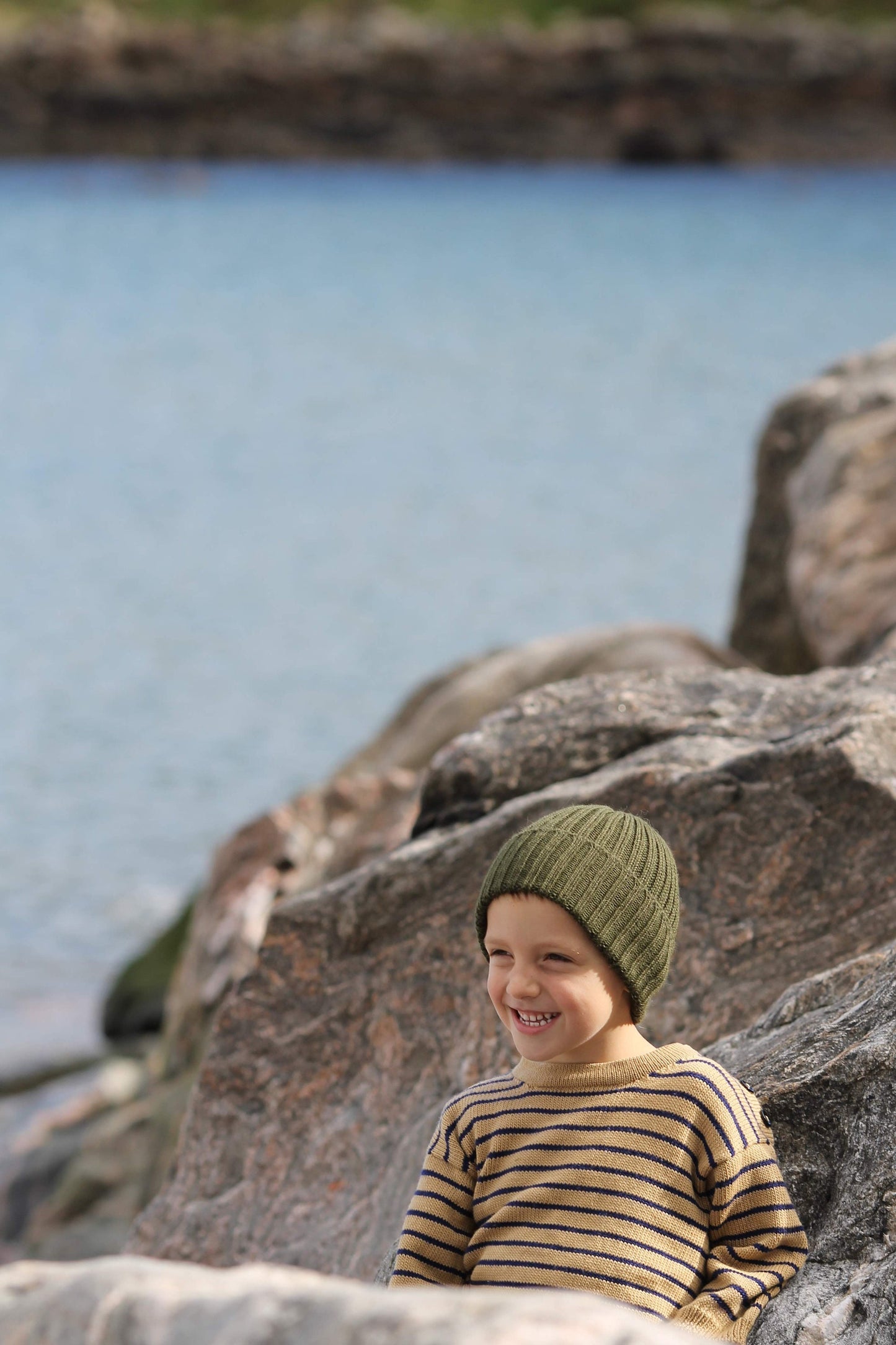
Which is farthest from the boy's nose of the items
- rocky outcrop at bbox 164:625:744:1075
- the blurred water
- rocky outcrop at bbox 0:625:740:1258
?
the blurred water

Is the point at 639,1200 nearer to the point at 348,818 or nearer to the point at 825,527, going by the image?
the point at 348,818

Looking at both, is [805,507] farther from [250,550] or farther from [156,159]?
[156,159]

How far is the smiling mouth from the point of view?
1.79 meters

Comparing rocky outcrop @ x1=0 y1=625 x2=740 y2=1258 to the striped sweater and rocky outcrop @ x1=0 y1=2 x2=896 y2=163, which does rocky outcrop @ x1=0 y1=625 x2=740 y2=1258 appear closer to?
the striped sweater

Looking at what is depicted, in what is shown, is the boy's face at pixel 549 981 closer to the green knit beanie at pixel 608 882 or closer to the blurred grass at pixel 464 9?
the green knit beanie at pixel 608 882

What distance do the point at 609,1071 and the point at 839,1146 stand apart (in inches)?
13.0

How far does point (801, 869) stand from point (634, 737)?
47cm

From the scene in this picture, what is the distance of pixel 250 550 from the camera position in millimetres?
14641

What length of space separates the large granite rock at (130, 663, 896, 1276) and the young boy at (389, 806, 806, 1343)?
0.77 meters

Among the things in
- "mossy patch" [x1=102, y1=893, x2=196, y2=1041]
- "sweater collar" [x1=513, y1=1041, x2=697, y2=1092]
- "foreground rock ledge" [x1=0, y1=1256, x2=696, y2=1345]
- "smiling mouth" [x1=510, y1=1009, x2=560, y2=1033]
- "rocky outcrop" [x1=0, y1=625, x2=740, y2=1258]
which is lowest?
"mossy patch" [x1=102, y1=893, x2=196, y2=1041]

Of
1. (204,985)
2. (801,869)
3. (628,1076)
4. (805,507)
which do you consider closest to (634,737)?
(801,869)

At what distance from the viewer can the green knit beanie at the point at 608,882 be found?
1.78 m

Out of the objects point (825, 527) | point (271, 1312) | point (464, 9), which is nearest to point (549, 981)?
point (271, 1312)

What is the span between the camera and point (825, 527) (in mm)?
4941
